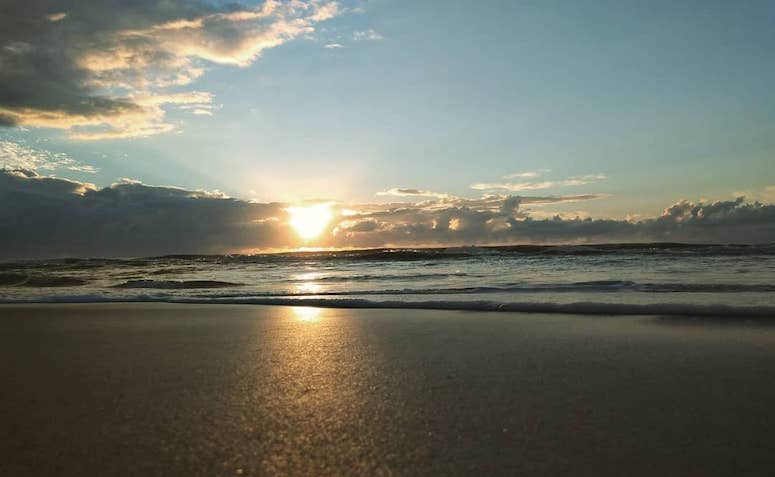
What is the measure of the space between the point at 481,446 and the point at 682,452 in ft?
2.43

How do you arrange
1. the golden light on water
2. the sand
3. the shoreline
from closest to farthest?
the sand
the shoreline
the golden light on water

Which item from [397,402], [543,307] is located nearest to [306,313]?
[543,307]

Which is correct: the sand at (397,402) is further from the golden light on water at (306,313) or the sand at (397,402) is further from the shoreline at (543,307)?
the golden light on water at (306,313)

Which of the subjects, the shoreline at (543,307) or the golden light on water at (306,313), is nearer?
the shoreline at (543,307)

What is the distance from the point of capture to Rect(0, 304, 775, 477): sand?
1899 millimetres

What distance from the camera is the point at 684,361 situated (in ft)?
11.4

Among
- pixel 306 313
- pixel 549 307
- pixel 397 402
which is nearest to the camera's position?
pixel 397 402

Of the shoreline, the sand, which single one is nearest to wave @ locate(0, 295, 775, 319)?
the shoreline

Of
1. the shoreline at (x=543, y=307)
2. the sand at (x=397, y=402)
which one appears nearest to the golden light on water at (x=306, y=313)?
the shoreline at (x=543, y=307)

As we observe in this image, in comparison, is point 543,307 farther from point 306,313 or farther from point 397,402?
point 397,402

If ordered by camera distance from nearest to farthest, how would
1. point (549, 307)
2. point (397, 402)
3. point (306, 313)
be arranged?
point (397, 402)
point (549, 307)
point (306, 313)

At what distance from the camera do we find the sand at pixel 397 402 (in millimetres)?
1899

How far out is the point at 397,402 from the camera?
2.61 meters

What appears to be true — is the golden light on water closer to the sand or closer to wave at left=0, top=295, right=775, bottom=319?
wave at left=0, top=295, right=775, bottom=319
